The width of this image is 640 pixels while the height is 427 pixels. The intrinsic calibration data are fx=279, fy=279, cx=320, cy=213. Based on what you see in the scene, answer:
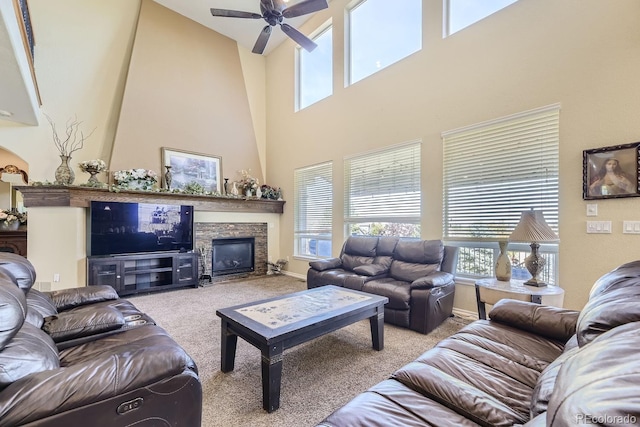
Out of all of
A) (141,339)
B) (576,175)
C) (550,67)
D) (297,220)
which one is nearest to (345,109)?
(297,220)

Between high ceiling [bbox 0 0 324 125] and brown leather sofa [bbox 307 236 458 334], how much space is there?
3995 mm

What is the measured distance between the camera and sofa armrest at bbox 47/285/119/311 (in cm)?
232

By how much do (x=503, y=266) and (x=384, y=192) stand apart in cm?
203

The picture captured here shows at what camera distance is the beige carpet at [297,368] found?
1797 mm

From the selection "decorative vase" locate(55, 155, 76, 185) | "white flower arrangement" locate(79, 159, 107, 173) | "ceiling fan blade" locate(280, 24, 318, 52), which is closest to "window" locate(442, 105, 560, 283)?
"ceiling fan blade" locate(280, 24, 318, 52)

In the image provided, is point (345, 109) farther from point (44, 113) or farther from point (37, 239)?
point (37, 239)

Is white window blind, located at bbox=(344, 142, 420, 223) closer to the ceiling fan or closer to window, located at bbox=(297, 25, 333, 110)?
window, located at bbox=(297, 25, 333, 110)

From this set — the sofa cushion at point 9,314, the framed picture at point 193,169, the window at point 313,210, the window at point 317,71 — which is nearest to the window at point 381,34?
the window at point 317,71

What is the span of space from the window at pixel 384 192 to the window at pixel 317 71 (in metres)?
1.82

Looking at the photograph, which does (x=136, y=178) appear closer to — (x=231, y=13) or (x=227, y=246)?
(x=227, y=246)

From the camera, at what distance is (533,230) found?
104 inches

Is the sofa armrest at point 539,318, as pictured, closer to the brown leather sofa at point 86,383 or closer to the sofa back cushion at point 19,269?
the brown leather sofa at point 86,383

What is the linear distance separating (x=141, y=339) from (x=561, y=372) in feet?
6.48

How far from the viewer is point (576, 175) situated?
111 inches
